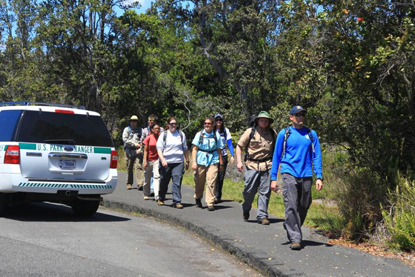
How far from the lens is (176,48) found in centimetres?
5312

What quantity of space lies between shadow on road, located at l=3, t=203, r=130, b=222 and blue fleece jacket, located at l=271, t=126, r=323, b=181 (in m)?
4.13

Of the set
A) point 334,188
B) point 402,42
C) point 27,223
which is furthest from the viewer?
point 27,223

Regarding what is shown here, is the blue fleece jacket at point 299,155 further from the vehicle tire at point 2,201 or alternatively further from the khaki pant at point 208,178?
the vehicle tire at point 2,201

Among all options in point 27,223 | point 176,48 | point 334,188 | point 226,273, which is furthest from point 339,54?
point 176,48

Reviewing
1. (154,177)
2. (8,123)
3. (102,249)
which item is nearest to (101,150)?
(8,123)

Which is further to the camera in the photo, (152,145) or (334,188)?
(152,145)

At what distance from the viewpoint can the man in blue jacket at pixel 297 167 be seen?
26.6 feet

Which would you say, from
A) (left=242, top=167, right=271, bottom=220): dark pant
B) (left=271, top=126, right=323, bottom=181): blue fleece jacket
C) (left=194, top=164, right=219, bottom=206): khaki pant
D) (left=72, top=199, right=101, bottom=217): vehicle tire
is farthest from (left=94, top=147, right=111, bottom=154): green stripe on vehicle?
(left=271, top=126, right=323, bottom=181): blue fleece jacket

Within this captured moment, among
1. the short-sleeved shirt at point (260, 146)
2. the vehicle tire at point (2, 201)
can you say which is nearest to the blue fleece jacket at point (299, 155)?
the short-sleeved shirt at point (260, 146)

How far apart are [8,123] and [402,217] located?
6372mm

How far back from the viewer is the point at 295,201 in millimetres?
8102

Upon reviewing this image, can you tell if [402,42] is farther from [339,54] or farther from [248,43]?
[248,43]

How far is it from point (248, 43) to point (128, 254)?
91.9 feet

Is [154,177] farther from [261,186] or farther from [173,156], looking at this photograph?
[261,186]
